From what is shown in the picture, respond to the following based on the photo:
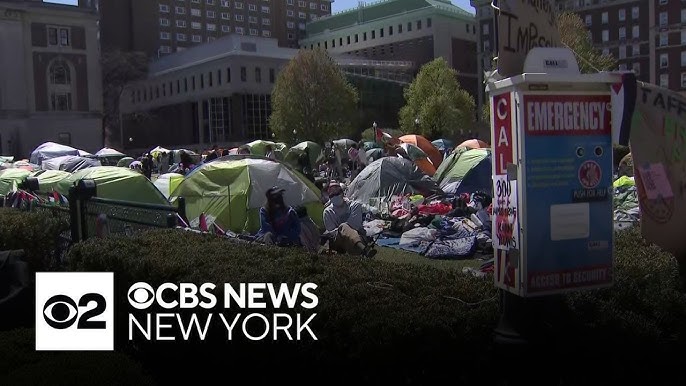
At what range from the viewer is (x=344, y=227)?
9656 millimetres

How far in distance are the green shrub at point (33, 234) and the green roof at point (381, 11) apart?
76.6m

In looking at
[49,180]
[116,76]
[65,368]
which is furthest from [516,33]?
[116,76]

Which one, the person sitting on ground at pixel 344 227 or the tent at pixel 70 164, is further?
the tent at pixel 70 164

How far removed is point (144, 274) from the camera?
165 inches

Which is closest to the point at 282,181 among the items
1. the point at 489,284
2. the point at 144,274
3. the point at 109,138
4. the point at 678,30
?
the point at 144,274

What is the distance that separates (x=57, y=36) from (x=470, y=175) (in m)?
59.3

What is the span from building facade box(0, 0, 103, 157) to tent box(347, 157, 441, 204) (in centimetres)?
5472

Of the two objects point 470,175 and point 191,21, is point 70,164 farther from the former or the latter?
point 191,21

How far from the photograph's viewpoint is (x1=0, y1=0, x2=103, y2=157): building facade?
6216cm

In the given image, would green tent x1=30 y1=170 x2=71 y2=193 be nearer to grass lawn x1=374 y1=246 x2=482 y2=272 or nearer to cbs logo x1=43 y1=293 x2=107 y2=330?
grass lawn x1=374 y1=246 x2=482 y2=272

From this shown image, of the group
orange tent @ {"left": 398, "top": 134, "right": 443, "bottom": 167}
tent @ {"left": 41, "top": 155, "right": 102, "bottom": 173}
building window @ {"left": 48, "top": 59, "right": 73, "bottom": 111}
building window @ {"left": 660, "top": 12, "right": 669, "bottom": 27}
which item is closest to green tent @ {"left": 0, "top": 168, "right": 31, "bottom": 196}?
tent @ {"left": 41, "top": 155, "right": 102, "bottom": 173}

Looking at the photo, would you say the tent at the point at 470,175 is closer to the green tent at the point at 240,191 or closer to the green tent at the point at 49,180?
the green tent at the point at 240,191

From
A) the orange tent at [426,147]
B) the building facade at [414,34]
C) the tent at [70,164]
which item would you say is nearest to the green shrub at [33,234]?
the tent at [70,164]

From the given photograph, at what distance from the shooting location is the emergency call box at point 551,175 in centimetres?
268
